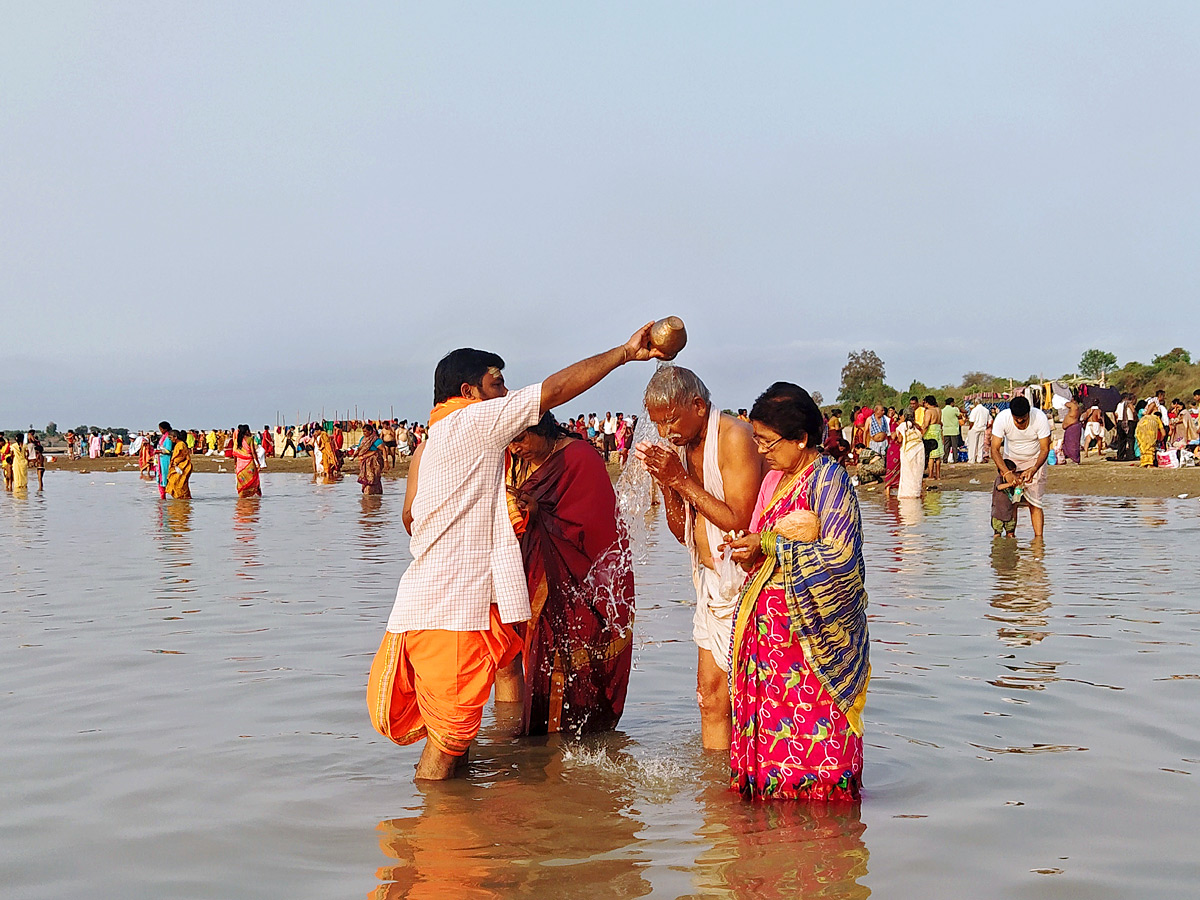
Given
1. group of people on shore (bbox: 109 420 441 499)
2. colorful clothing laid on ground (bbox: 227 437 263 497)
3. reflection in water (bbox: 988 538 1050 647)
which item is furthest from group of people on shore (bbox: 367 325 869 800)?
colorful clothing laid on ground (bbox: 227 437 263 497)

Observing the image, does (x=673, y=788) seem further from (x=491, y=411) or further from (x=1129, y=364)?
(x=1129, y=364)

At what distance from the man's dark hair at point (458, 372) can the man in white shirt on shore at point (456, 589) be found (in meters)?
0.17

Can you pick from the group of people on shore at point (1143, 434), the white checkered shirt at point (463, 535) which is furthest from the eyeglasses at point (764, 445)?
the group of people on shore at point (1143, 434)

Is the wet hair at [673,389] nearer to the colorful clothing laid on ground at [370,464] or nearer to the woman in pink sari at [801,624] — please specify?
the woman in pink sari at [801,624]

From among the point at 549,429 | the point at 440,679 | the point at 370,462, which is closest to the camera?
the point at 440,679

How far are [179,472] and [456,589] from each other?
21373 mm

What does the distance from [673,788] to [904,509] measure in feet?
50.3

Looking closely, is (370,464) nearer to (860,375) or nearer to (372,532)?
(372,532)

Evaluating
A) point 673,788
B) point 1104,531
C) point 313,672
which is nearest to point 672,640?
point 313,672

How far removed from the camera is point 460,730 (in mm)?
4508

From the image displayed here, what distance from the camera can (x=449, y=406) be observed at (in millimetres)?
4676

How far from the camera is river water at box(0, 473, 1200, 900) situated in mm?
3715

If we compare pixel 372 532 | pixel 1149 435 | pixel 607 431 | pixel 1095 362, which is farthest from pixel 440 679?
pixel 1095 362

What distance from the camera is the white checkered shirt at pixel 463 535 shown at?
4.42 meters
